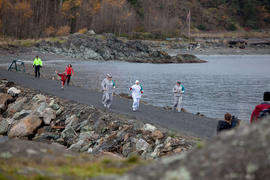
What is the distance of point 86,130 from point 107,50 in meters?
73.0

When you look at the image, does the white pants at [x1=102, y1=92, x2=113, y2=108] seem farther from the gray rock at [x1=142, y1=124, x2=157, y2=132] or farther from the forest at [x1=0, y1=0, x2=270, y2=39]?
the forest at [x1=0, y1=0, x2=270, y2=39]

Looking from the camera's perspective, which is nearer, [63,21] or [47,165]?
[47,165]

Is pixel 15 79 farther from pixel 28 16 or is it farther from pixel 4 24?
pixel 28 16

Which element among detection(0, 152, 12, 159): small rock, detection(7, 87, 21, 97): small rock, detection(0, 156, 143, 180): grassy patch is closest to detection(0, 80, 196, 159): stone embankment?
detection(7, 87, 21, 97): small rock

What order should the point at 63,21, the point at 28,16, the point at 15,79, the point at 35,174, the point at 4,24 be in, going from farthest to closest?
the point at 63,21
the point at 28,16
the point at 4,24
the point at 15,79
the point at 35,174

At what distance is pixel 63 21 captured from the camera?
10806 cm

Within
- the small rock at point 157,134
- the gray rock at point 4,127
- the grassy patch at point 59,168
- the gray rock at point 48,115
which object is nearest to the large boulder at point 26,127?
the gray rock at point 48,115

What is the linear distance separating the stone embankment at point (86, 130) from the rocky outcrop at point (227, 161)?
911cm

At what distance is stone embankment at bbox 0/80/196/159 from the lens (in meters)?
13.8

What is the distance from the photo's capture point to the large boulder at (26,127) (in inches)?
671

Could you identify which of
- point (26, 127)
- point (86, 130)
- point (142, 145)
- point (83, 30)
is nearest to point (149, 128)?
point (142, 145)

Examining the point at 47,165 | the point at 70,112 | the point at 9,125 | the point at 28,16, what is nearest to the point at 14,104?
the point at 9,125

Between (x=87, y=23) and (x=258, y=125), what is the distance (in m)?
116

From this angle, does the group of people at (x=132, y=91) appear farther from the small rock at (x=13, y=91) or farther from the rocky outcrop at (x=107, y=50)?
the rocky outcrop at (x=107, y=50)
